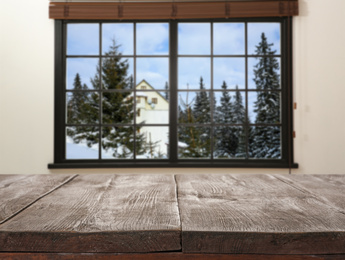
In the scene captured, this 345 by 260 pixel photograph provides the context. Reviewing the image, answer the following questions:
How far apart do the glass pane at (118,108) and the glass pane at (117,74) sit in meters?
0.08

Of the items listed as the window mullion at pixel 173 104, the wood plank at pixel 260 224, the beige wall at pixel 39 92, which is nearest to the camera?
the wood plank at pixel 260 224

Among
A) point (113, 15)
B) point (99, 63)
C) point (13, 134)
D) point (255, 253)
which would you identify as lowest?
point (255, 253)

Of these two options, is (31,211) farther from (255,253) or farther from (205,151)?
(205,151)

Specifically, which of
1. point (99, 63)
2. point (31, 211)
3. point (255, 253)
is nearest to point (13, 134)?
point (99, 63)

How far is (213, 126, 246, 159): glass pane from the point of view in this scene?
135 inches

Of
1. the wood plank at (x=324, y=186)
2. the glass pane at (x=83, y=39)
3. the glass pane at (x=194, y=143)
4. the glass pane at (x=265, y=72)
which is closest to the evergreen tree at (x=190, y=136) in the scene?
the glass pane at (x=194, y=143)

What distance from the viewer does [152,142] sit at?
3.42 metres

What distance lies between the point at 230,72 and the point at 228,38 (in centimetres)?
33

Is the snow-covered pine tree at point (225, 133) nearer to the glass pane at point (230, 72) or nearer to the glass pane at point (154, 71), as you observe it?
the glass pane at point (230, 72)

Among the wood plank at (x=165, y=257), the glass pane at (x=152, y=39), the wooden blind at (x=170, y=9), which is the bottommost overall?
the wood plank at (x=165, y=257)

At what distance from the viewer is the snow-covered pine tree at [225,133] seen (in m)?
3.42

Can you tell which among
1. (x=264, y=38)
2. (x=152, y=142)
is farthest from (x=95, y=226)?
(x=264, y=38)

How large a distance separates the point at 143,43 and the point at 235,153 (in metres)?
1.40

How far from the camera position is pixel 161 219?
66 centimetres
